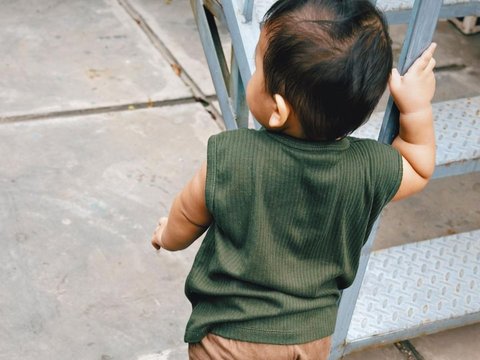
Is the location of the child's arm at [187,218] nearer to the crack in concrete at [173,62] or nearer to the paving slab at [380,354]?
the paving slab at [380,354]

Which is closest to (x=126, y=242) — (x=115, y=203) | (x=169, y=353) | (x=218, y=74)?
(x=115, y=203)

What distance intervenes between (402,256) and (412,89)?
1.04 meters

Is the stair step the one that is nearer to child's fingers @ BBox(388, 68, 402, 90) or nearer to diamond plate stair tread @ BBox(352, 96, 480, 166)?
diamond plate stair tread @ BBox(352, 96, 480, 166)

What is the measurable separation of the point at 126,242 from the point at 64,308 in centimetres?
40

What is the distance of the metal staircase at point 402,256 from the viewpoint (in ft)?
6.67

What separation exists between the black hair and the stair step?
0.64 meters

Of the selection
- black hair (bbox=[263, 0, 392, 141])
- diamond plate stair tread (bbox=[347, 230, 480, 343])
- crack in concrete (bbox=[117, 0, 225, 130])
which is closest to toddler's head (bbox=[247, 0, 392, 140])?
black hair (bbox=[263, 0, 392, 141])

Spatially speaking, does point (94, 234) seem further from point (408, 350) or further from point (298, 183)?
point (298, 183)

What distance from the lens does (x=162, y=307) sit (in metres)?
2.60

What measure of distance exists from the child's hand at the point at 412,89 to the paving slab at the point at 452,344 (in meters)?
1.25

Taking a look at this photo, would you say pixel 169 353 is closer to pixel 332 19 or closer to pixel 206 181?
pixel 206 181

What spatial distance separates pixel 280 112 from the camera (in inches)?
52.8

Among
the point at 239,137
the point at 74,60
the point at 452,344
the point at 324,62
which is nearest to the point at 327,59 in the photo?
the point at 324,62

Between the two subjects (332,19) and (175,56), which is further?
(175,56)
